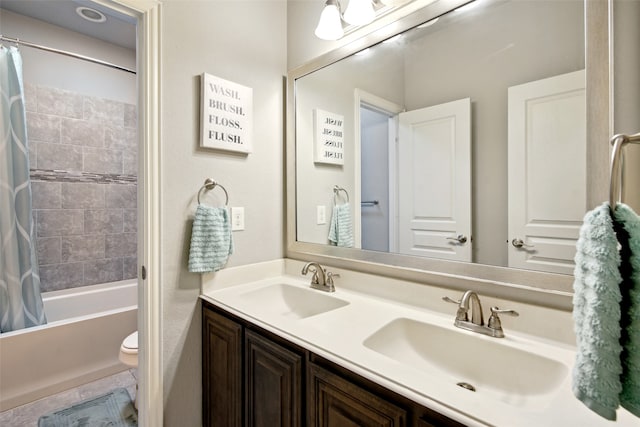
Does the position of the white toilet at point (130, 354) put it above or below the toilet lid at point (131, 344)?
below

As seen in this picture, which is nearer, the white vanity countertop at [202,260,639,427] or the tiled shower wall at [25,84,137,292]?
the white vanity countertop at [202,260,639,427]

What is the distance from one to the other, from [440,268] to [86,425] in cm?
201

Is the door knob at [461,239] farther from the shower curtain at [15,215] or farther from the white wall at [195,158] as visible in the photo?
the shower curtain at [15,215]

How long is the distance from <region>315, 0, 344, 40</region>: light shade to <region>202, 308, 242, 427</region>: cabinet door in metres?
1.36

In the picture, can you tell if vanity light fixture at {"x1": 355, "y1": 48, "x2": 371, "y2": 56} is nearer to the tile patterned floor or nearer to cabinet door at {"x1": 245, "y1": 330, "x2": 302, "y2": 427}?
cabinet door at {"x1": 245, "y1": 330, "x2": 302, "y2": 427}

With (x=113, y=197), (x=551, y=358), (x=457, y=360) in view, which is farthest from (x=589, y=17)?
(x=113, y=197)

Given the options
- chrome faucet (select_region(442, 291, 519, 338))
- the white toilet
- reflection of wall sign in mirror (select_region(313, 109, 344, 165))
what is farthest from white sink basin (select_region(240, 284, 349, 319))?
the white toilet

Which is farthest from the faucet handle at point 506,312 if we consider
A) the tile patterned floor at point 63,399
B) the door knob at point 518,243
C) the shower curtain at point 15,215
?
the shower curtain at point 15,215

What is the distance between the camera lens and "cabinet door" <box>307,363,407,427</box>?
0.72m

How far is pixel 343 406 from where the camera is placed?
0.81 metres

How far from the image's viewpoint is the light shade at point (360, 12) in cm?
130

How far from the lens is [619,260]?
16.9 inches

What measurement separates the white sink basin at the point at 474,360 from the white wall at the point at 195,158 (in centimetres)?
87

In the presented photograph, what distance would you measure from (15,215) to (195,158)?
1607 millimetres
